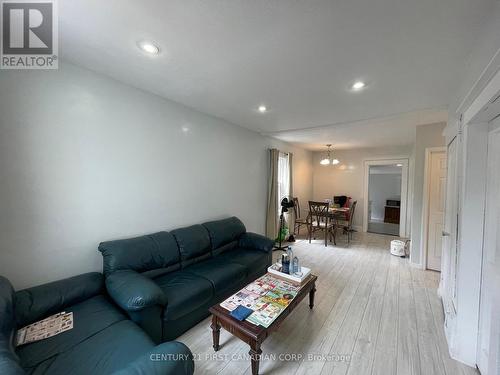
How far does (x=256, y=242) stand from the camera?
3.12m

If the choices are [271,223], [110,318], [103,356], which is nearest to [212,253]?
[110,318]

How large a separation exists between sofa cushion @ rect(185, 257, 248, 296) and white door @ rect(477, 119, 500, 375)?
2.07m

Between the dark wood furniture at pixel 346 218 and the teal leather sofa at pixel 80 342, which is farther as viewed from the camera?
the dark wood furniture at pixel 346 218

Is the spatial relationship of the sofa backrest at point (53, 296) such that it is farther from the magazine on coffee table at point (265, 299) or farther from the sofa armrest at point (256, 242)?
the sofa armrest at point (256, 242)

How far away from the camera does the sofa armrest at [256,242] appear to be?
9.99 feet

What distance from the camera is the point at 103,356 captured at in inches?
47.3

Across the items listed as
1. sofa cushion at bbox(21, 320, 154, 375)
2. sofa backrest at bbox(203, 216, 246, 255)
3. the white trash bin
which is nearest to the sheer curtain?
sofa backrest at bbox(203, 216, 246, 255)

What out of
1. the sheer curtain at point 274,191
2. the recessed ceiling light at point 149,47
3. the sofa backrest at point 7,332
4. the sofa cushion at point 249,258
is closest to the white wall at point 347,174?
the sheer curtain at point 274,191

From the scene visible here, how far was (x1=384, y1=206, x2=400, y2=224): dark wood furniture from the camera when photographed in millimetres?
7445

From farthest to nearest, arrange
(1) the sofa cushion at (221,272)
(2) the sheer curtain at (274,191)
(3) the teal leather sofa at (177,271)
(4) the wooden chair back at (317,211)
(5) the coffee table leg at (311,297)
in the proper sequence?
(4) the wooden chair back at (317,211)
(2) the sheer curtain at (274,191)
(5) the coffee table leg at (311,297)
(1) the sofa cushion at (221,272)
(3) the teal leather sofa at (177,271)

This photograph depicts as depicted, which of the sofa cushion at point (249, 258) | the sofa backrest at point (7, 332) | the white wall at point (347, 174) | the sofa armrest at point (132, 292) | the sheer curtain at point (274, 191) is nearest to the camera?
the sofa backrest at point (7, 332)

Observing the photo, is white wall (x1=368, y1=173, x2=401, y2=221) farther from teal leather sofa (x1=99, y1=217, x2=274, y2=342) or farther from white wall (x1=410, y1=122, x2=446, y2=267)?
teal leather sofa (x1=99, y1=217, x2=274, y2=342)

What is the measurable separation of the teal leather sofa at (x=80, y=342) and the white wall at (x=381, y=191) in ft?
28.1

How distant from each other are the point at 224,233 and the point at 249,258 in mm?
547
